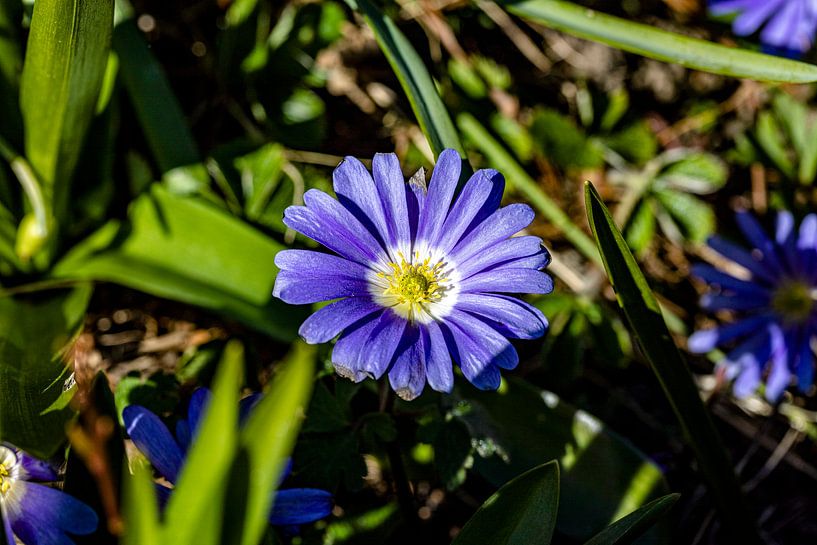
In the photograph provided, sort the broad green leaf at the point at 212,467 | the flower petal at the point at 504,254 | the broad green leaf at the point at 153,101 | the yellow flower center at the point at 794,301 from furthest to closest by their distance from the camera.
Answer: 1. the yellow flower center at the point at 794,301
2. the broad green leaf at the point at 153,101
3. the flower petal at the point at 504,254
4. the broad green leaf at the point at 212,467

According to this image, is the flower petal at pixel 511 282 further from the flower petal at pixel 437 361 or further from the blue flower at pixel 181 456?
the blue flower at pixel 181 456

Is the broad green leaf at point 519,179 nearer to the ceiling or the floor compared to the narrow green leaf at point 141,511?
nearer to the floor

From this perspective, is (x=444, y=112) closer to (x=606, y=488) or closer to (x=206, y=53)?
(x=606, y=488)

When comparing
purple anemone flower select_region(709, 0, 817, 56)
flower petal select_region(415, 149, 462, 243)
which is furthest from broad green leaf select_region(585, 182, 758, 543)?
purple anemone flower select_region(709, 0, 817, 56)

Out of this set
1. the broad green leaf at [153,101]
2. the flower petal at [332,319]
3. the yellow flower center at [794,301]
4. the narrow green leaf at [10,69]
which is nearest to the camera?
the flower petal at [332,319]

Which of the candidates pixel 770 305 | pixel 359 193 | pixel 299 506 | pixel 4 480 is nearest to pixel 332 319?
pixel 359 193

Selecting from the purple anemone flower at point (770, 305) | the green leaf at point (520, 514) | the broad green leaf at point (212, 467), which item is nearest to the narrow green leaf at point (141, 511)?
the broad green leaf at point (212, 467)
